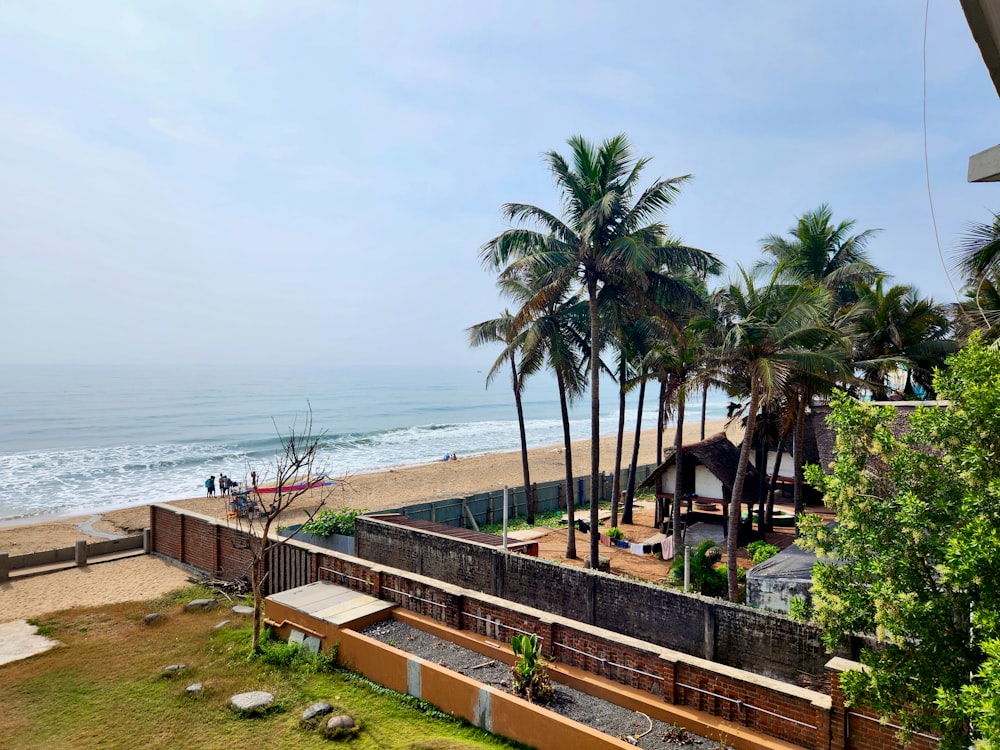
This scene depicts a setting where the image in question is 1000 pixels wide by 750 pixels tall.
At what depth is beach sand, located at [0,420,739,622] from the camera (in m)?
16.8

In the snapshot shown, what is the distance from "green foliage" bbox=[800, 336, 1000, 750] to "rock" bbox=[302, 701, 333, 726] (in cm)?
699

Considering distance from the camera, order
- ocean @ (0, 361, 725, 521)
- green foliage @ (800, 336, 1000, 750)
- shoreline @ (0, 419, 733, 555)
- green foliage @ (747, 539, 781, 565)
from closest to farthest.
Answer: green foliage @ (800, 336, 1000, 750)
green foliage @ (747, 539, 781, 565)
shoreline @ (0, 419, 733, 555)
ocean @ (0, 361, 725, 521)

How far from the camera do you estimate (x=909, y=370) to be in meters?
22.0

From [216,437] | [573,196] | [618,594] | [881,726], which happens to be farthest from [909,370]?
[216,437]

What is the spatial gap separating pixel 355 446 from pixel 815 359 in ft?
187

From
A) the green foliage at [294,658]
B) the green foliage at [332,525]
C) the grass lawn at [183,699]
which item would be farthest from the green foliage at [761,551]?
the green foliage at [294,658]

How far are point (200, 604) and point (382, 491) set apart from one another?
950 inches

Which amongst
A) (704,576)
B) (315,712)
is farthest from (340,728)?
(704,576)

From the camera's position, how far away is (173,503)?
1372 inches

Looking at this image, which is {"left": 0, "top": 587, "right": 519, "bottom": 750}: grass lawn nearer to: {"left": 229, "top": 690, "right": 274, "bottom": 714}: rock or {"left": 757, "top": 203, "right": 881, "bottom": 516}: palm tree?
{"left": 229, "top": 690, "right": 274, "bottom": 714}: rock

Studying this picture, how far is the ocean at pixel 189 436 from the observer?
Answer: 42.2 metres

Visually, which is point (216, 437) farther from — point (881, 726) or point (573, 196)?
point (881, 726)

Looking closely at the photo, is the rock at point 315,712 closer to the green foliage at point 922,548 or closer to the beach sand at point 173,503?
the green foliage at point 922,548

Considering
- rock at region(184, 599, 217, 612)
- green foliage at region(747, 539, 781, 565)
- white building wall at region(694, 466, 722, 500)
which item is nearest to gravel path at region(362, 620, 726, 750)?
rock at region(184, 599, 217, 612)
